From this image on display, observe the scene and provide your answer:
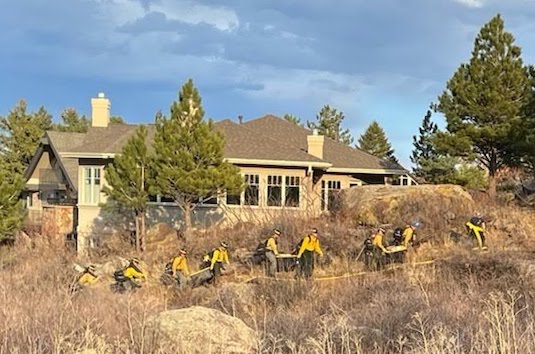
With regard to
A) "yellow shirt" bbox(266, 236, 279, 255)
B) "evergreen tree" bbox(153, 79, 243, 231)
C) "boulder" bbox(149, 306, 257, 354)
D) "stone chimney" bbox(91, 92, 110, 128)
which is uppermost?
"stone chimney" bbox(91, 92, 110, 128)

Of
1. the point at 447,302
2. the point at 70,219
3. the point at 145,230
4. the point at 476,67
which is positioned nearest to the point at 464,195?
the point at 476,67

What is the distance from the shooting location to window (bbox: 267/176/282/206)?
28.8 meters

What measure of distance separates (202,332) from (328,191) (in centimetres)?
2305

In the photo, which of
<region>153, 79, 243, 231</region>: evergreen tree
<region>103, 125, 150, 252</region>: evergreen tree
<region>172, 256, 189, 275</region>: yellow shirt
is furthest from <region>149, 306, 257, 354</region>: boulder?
<region>103, 125, 150, 252</region>: evergreen tree

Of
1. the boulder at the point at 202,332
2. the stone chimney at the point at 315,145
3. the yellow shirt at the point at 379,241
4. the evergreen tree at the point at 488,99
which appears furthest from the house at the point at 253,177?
the boulder at the point at 202,332

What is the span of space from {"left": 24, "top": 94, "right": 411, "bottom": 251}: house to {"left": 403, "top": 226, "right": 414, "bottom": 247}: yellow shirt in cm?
649

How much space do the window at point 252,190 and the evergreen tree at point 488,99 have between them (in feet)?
24.7

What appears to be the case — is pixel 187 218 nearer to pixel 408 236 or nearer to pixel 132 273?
pixel 132 273

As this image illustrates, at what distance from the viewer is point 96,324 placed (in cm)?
911

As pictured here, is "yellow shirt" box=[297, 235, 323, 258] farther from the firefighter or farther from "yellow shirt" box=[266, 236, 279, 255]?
the firefighter

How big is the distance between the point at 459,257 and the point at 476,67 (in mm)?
10957

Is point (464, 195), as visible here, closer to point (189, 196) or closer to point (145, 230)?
point (189, 196)

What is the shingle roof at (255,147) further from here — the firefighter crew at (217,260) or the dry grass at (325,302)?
the firefighter crew at (217,260)

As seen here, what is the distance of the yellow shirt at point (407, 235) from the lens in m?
20.6
